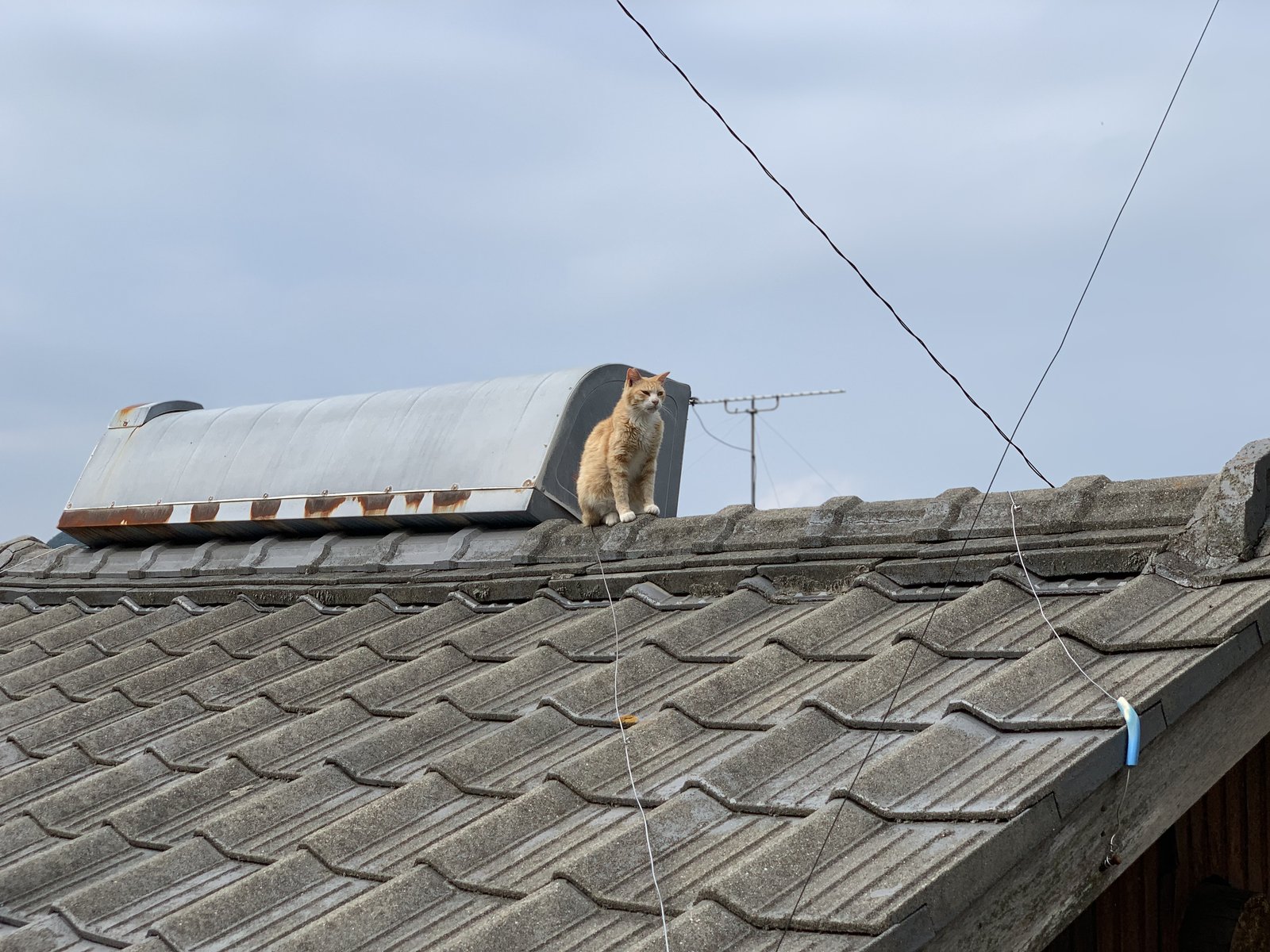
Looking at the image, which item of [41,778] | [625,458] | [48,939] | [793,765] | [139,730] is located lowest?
→ [48,939]

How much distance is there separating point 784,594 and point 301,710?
5.08 ft

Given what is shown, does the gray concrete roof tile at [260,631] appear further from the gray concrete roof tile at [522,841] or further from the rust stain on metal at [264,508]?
the gray concrete roof tile at [522,841]

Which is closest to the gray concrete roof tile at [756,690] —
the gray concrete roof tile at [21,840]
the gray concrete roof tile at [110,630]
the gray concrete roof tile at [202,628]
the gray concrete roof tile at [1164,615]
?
the gray concrete roof tile at [1164,615]

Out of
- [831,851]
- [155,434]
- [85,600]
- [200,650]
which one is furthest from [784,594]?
[155,434]

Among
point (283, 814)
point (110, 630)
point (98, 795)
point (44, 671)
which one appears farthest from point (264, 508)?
point (283, 814)

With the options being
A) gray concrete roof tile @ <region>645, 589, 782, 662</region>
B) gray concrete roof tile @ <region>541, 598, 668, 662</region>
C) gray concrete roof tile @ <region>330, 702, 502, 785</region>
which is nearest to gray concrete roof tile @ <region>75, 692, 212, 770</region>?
gray concrete roof tile @ <region>330, 702, 502, 785</region>

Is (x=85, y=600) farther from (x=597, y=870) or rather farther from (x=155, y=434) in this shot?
(x=597, y=870)

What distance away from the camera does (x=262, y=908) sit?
2.65m

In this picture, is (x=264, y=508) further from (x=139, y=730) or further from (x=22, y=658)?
(x=139, y=730)

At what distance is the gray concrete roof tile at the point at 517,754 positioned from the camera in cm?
297

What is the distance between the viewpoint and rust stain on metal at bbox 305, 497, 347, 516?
6246 millimetres

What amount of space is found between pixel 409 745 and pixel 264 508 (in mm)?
3531

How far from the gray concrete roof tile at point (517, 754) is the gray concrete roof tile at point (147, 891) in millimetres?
534

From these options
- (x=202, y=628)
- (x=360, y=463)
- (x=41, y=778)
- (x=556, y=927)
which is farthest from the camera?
(x=360, y=463)
